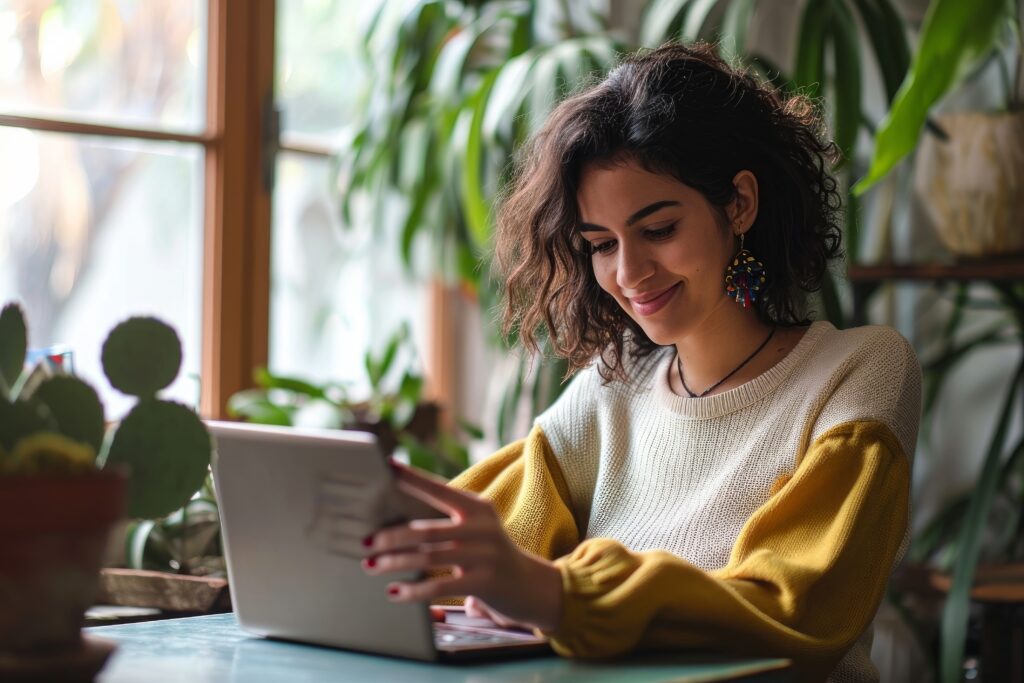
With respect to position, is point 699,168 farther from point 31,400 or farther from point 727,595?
point 31,400

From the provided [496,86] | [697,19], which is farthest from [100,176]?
[697,19]

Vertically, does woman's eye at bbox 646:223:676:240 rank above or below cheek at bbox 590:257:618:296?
above

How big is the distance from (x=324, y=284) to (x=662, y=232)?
181 cm

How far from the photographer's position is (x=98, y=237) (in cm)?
270

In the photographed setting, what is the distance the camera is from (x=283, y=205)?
306 centimetres

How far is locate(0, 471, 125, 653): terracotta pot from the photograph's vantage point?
85 centimetres

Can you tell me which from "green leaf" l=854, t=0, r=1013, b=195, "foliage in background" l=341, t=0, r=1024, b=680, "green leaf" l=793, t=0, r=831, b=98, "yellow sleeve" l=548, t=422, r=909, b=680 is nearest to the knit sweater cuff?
"yellow sleeve" l=548, t=422, r=909, b=680

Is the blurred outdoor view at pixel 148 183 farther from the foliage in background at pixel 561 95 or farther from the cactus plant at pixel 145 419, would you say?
the cactus plant at pixel 145 419

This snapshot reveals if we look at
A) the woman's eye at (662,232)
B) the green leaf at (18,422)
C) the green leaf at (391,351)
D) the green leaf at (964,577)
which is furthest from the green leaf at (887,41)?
the green leaf at (18,422)

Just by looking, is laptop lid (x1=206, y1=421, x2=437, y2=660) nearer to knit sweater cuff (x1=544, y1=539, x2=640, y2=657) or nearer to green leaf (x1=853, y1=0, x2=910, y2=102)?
knit sweater cuff (x1=544, y1=539, x2=640, y2=657)

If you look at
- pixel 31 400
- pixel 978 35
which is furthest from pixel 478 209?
pixel 31 400

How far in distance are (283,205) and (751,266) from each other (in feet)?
5.61

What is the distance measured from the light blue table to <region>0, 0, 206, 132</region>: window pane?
5.41ft

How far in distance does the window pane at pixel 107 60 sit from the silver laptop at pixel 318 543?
164 centimetres
